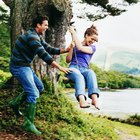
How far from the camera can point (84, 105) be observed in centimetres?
535

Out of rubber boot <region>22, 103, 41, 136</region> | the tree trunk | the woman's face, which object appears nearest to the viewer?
the woman's face

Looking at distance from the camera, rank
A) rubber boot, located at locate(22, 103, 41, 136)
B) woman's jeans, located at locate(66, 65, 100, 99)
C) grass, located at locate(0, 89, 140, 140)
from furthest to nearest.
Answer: grass, located at locate(0, 89, 140, 140) → rubber boot, located at locate(22, 103, 41, 136) → woman's jeans, located at locate(66, 65, 100, 99)

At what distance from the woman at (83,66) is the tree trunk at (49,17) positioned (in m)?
2.24

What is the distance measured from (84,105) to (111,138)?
13.5 ft

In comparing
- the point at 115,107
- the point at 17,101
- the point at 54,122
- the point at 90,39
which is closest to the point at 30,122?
the point at 17,101

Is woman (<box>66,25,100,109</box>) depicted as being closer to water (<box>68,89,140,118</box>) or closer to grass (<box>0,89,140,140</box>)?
grass (<box>0,89,140,140</box>)

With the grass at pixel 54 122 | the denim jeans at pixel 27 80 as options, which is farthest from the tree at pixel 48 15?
the denim jeans at pixel 27 80

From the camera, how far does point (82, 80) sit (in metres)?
5.62

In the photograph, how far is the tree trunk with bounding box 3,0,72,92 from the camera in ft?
26.1

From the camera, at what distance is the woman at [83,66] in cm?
554

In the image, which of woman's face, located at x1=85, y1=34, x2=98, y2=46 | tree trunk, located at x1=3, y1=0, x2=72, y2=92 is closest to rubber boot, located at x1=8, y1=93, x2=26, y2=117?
woman's face, located at x1=85, y1=34, x2=98, y2=46

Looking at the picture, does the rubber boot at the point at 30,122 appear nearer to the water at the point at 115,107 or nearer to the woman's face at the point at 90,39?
the woman's face at the point at 90,39

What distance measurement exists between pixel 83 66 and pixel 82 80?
425 mm

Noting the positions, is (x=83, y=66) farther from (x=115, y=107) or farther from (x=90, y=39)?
(x=115, y=107)
